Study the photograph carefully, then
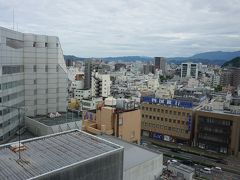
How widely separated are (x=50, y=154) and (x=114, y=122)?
65.2ft

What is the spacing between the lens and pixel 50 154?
15234mm

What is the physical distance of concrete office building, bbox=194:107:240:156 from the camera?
5362 cm

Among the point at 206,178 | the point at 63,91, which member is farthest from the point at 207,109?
the point at 63,91

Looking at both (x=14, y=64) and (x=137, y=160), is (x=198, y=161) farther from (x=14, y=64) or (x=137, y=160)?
(x=14, y=64)

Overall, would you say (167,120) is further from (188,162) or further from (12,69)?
(12,69)

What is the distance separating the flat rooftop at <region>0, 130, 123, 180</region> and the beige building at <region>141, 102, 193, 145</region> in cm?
4373

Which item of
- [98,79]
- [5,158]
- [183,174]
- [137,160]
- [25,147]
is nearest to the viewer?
[5,158]

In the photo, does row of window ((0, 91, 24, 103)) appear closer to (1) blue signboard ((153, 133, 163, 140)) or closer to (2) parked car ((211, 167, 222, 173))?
(2) parked car ((211, 167, 222, 173))

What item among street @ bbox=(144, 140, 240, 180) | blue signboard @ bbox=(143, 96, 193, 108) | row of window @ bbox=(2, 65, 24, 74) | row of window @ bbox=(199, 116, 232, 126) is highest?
row of window @ bbox=(2, 65, 24, 74)

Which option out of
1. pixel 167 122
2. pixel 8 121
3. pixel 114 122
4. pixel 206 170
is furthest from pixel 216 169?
pixel 8 121

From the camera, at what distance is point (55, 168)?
13273 mm

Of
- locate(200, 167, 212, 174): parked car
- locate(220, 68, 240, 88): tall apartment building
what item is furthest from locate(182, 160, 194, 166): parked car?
locate(220, 68, 240, 88): tall apartment building

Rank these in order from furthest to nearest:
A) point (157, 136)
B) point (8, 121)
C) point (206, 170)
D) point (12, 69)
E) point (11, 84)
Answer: point (157, 136), point (206, 170), point (12, 69), point (11, 84), point (8, 121)

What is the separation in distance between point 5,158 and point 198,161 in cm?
4266
